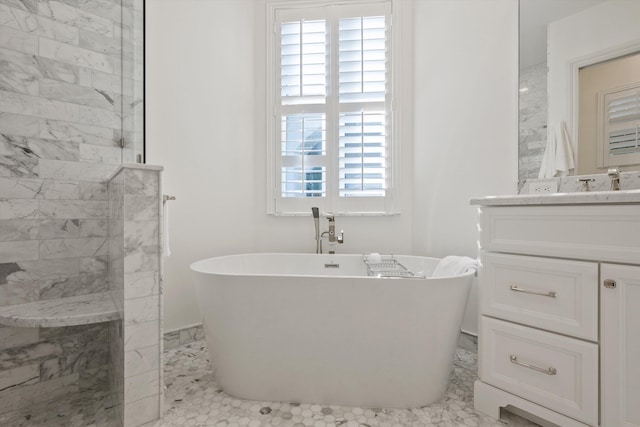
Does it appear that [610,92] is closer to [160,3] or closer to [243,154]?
[243,154]

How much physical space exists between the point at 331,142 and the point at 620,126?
5.37 feet

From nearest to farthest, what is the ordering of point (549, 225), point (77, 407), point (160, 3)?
1. point (549, 225)
2. point (77, 407)
3. point (160, 3)

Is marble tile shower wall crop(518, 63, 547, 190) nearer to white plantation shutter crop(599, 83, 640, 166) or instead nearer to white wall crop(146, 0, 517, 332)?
white wall crop(146, 0, 517, 332)

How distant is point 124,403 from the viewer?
122 centimetres

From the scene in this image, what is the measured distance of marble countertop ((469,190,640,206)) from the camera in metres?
1.00

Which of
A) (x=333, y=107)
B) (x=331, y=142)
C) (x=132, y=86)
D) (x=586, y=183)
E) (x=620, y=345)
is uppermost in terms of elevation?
(x=333, y=107)

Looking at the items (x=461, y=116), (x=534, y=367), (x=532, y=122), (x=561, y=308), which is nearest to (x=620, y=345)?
(x=561, y=308)

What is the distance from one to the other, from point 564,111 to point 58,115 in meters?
2.54

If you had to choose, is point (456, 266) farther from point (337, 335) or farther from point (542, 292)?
point (337, 335)

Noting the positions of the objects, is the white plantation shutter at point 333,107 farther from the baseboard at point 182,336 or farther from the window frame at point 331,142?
the baseboard at point 182,336

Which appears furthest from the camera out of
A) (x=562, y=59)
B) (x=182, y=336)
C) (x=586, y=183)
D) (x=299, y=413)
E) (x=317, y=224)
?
(x=317, y=224)

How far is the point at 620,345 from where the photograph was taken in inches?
40.5

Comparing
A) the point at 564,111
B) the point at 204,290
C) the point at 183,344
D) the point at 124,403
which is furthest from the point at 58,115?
the point at 564,111

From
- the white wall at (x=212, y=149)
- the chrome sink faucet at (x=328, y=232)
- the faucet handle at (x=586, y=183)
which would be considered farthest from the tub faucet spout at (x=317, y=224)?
the faucet handle at (x=586, y=183)
